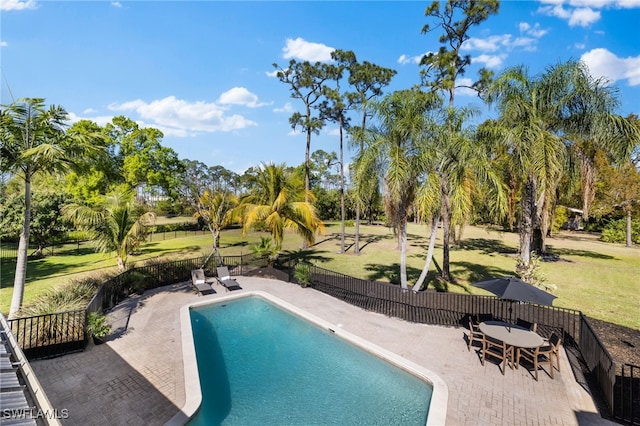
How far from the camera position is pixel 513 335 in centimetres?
825

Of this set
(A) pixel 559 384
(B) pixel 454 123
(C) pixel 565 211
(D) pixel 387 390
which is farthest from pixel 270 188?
(C) pixel 565 211

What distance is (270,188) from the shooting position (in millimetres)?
18266

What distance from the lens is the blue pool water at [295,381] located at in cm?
634

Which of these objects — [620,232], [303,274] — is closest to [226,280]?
[303,274]

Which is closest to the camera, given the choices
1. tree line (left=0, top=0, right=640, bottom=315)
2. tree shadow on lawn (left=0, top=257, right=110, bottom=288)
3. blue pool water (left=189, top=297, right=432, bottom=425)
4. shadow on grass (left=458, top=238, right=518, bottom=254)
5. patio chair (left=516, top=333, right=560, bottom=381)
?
blue pool water (left=189, top=297, right=432, bottom=425)

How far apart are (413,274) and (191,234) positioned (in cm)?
2762

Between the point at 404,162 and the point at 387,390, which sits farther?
the point at 404,162

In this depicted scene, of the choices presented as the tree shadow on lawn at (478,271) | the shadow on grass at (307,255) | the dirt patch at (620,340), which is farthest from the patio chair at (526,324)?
the shadow on grass at (307,255)

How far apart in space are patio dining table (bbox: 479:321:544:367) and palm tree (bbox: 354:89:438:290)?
4.36 meters

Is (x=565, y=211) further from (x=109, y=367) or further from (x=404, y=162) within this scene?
(x=109, y=367)

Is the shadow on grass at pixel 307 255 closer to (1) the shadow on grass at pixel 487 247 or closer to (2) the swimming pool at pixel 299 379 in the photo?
(2) the swimming pool at pixel 299 379

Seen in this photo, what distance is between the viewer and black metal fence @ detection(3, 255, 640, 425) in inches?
267

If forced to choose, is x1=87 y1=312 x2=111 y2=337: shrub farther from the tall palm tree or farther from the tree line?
the tall palm tree

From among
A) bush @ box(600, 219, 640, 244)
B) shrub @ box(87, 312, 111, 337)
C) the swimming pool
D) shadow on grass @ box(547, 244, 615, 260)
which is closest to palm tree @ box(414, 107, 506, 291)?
the swimming pool
